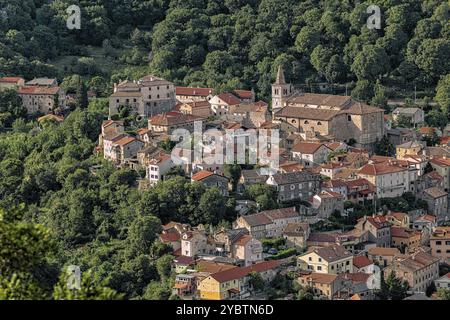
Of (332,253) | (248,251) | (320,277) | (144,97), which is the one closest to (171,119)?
(144,97)

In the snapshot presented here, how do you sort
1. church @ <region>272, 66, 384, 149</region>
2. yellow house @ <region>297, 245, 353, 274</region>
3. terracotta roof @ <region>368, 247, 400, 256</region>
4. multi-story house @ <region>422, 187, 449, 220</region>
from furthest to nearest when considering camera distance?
church @ <region>272, 66, 384, 149</region> → multi-story house @ <region>422, 187, 449, 220</region> → terracotta roof @ <region>368, 247, 400, 256</region> → yellow house @ <region>297, 245, 353, 274</region>

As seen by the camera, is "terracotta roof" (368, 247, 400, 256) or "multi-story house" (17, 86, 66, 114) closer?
"terracotta roof" (368, 247, 400, 256)

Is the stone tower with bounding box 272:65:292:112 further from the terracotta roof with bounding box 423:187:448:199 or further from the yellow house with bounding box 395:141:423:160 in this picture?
the terracotta roof with bounding box 423:187:448:199

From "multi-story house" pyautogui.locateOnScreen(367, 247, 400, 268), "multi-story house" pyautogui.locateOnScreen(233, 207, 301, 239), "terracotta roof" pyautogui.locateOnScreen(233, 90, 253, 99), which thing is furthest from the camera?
"terracotta roof" pyautogui.locateOnScreen(233, 90, 253, 99)

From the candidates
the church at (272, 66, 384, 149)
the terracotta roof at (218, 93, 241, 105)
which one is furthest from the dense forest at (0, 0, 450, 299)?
the church at (272, 66, 384, 149)

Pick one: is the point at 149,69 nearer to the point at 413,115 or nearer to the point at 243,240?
the point at 413,115

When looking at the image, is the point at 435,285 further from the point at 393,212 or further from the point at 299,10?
the point at 299,10

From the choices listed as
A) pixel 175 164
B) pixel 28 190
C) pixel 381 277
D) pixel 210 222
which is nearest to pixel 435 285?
pixel 381 277

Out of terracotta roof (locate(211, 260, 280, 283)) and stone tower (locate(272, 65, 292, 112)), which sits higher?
stone tower (locate(272, 65, 292, 112))
